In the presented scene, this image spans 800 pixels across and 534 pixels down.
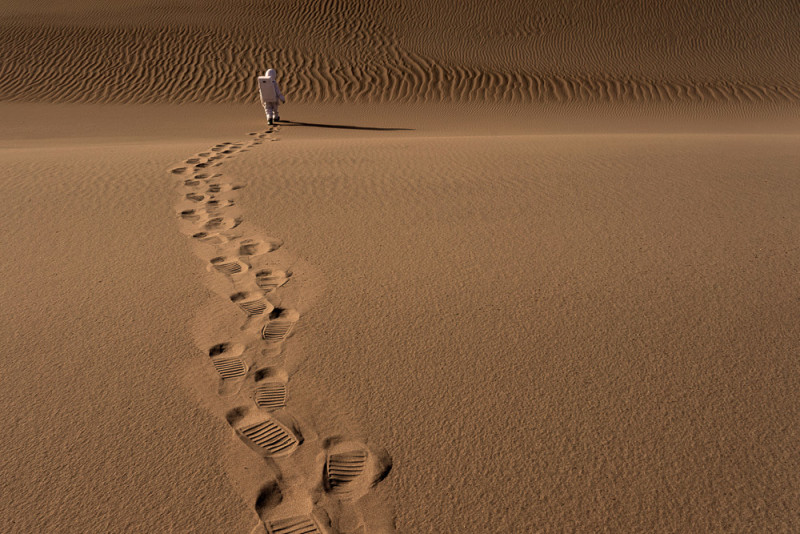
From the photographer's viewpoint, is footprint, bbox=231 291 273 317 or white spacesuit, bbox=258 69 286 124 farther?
white spacesuit, bbox=258 69 286 124

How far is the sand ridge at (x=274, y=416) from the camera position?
173 cm

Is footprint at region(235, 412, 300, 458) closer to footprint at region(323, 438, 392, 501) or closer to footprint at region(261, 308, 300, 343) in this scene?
footprint at region(323, 438, 392, 501)

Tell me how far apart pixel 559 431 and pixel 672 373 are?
1.97 ft

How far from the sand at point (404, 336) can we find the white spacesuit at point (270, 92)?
3.75 m

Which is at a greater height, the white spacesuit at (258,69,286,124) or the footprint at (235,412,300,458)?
the footprint at (235,412,300,458)

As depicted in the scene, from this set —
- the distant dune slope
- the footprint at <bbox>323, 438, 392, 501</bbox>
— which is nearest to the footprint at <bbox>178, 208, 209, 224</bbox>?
the footprint at <bbox>323, 438, 392, 501</bbox>

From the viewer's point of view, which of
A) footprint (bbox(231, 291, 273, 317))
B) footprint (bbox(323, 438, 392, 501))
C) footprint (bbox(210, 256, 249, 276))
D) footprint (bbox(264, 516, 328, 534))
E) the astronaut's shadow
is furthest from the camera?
the astronaut's shadow

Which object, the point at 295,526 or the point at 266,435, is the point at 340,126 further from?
the point at 295,526

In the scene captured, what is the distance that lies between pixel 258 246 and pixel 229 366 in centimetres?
137

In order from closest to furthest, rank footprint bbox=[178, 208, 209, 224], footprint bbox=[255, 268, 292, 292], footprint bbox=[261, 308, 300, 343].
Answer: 1. footprint bbox=[261, 308, 300, 343]
2. footprint bbox=[255, 268, 292, 292]
3. footprint bbox=[178, 208, 209, 224]

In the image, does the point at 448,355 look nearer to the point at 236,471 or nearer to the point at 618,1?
the point at 236,471

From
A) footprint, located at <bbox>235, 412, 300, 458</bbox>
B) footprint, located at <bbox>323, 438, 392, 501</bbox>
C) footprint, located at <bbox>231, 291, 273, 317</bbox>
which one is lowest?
footprint, located at <bbox>231, 291, 273, 317</bbox>

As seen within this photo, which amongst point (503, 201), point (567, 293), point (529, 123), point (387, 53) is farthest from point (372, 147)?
point (387, 53)

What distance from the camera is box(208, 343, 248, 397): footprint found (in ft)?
7.39
